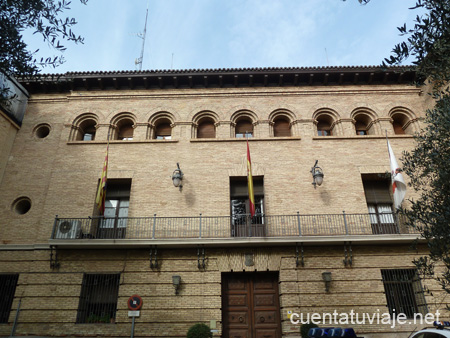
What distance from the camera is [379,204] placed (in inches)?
507

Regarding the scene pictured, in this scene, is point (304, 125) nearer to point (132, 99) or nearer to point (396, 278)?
point (396, 278)

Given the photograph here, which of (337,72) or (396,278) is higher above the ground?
(337,72)

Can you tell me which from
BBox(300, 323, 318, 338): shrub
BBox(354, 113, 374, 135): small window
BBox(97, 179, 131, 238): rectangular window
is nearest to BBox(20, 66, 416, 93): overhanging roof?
BBox(354, 113, 374, 135): small window

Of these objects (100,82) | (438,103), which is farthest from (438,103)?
(100,82)

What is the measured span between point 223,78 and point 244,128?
2.48m

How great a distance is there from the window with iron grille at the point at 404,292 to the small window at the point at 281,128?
6.65m

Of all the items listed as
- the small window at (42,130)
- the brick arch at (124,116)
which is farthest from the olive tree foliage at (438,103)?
the small window at (42,130)

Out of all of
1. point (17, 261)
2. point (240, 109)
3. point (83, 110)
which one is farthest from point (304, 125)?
point (17, 261)

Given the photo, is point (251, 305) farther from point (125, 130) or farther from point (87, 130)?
point (87, 130)

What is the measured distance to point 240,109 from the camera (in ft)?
47.8

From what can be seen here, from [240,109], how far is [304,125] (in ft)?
9.47

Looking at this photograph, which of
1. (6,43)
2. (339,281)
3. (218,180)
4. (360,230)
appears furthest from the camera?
(218,180)

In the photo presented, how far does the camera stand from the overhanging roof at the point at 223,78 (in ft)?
47.9

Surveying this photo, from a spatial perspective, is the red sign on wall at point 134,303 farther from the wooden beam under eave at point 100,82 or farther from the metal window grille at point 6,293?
the wooden beam under eave at point 100,82
